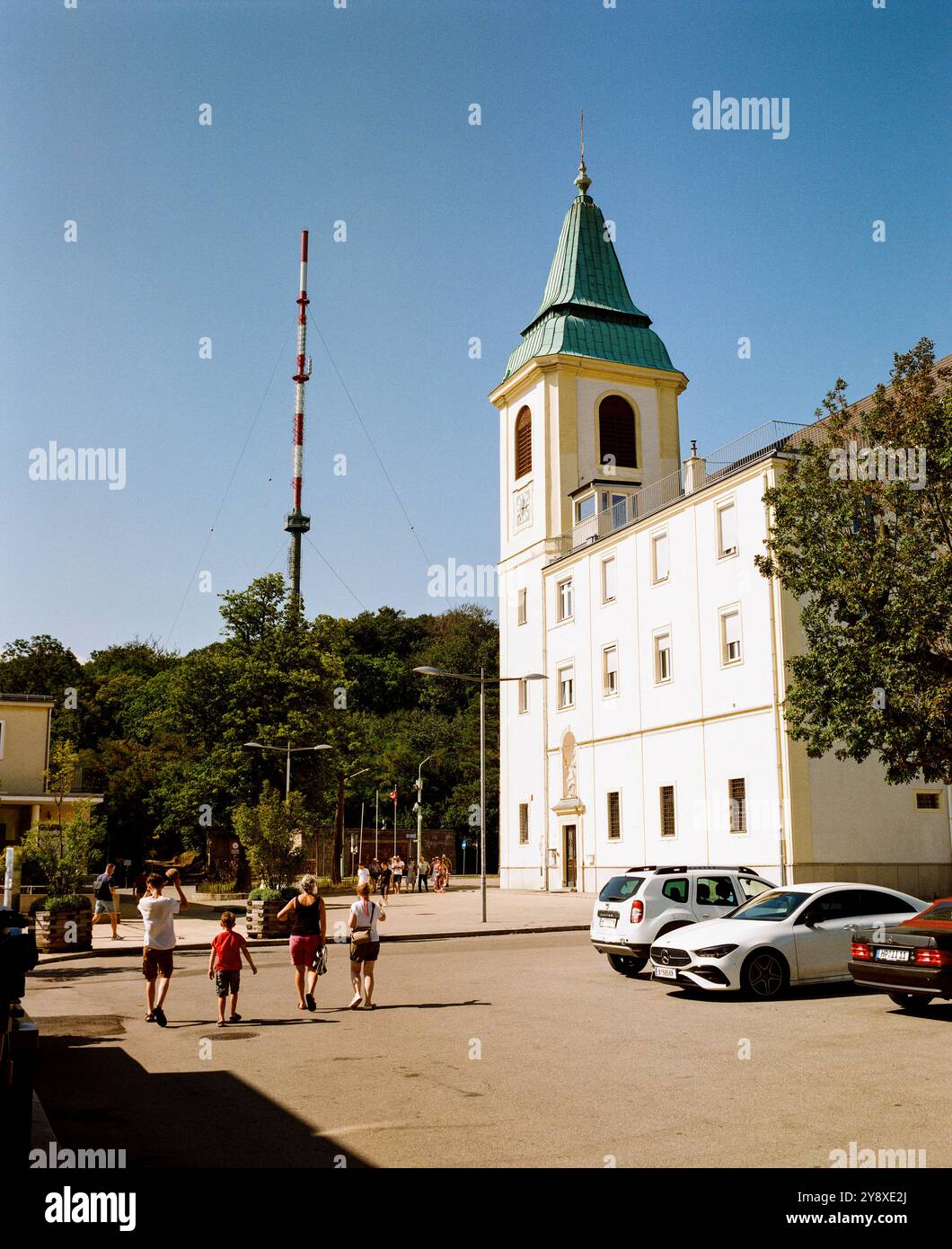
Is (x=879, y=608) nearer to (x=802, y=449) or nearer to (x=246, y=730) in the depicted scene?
(x=802, y=449)

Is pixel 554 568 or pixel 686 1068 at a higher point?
pixel 554 568

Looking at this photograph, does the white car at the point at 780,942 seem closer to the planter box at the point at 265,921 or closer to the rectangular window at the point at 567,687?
the planter box at the point at 265,921

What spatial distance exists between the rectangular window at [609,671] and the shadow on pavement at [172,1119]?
3496 centimetres

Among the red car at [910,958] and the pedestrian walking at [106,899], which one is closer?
the red car at [910,958]

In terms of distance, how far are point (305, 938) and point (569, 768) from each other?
109 ft

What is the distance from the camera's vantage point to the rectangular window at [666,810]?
4062cm

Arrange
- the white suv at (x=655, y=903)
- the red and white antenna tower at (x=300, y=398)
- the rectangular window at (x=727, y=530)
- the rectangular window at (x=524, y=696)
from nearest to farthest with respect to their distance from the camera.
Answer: the white suv at (x=655, y=903), the rectangular window at (x=727, y=530), the rectangular window at (x=524, y=696), the red and white antenna tower at (x=300, y=398)

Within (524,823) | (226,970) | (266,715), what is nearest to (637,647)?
(524,823)

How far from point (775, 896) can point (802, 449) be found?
13986 mm

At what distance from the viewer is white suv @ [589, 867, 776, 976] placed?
58.9 ft

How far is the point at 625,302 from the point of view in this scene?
5659cm

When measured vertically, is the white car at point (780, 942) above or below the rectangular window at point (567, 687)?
below

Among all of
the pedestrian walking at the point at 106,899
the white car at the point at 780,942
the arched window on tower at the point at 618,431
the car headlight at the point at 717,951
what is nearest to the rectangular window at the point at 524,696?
the arched window on tower at the point at 618,431
